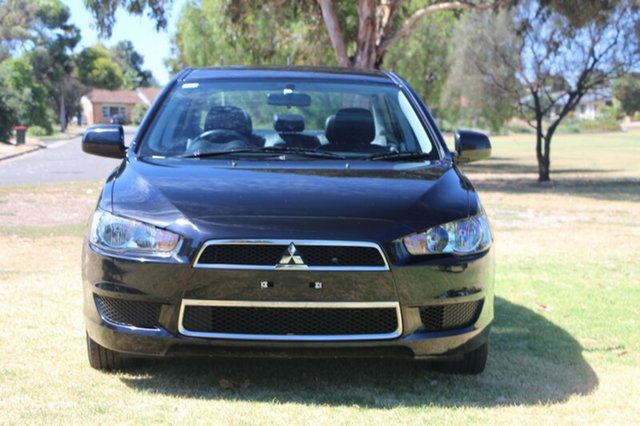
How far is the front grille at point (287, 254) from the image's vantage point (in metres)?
3.67

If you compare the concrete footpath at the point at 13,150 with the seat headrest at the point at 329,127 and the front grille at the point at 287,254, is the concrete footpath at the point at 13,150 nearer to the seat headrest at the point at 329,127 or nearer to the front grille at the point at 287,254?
the seat headrest at the point at 329,127

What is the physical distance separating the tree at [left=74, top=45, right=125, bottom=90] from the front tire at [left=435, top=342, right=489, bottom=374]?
8219 cm

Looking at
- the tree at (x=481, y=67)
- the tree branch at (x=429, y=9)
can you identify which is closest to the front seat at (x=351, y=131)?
the tree branch at (x=429, y=9)

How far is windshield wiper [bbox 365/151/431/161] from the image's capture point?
185 inches

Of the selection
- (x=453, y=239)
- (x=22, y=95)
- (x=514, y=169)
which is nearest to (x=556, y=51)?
(x=514, y=169)

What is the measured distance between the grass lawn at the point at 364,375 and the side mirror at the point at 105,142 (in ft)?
3.91

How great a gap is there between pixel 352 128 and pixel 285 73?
699 mm

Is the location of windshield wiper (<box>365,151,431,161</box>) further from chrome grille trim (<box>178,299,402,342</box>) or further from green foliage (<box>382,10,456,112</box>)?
green foliage (<box>382,10,456,112</box>)

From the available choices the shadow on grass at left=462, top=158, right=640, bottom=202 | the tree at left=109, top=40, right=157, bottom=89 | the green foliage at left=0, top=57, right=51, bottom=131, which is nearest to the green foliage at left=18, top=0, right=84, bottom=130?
the green foliage at left=0, top=57, right=51, bottom=131

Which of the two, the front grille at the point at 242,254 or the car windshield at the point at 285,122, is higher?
the car windshield at the point at 285,122

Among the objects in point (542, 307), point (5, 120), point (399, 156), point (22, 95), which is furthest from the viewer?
point (22, 95)

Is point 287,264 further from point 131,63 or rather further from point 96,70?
point 131,63

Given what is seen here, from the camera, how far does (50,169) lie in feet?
79.0

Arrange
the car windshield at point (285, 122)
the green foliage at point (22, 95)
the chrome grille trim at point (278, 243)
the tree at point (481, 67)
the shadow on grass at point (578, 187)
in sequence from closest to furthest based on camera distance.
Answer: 1. the chrome grille trim at point (278, 243)
2. the car windshield at point (285, 122)
3. the shadow on grass at point (578, 187)
4. the tree at point (481, 67)
5. the green foliage at point (22, 95)
